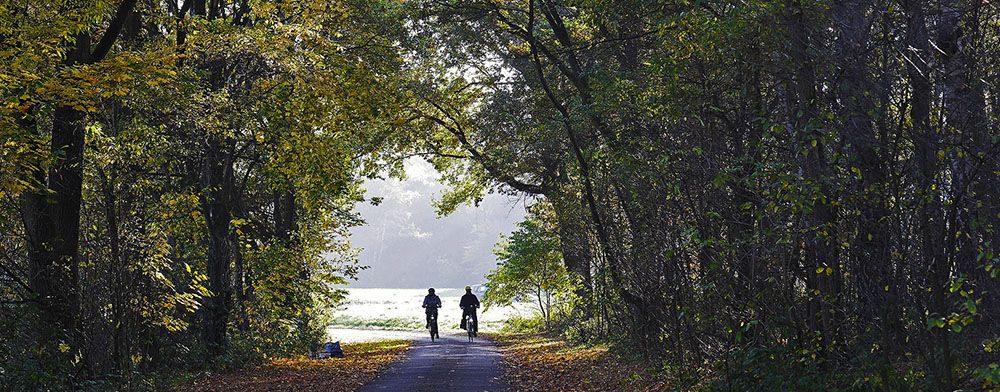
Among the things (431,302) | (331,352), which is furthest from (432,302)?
(331,352)

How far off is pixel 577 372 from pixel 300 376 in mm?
4996

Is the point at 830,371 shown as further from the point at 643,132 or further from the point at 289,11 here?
the point at 289,11

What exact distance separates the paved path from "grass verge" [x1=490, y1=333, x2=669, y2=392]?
1.23ft

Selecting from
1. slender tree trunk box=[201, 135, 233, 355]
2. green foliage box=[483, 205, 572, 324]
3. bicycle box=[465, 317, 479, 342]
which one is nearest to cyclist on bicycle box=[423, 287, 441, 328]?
bicycle box=[465, 317, 479, 342]

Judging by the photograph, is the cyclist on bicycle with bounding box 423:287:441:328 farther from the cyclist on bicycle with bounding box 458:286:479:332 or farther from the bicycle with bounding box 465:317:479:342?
the bicycle with bounding box 465:317:479:342

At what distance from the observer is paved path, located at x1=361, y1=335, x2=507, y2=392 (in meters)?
13.5

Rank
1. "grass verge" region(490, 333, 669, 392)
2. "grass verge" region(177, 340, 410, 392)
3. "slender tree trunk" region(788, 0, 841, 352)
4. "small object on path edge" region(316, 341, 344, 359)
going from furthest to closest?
1. "small object on path edge" region(316, 341, 344, 359)
2. "grass verge" region(177, 340, 410, 392)
3. "grass verge" region(490, 333, 669, 392)
4. "slender tree trunk" region(788, 0, 841, 352)

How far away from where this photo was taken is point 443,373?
51.9 ft

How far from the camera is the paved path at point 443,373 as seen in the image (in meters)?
13.5

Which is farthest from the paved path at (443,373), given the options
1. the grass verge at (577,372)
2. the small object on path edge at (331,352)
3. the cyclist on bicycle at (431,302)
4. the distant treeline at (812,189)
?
the cyclist on bicycle at (431,302)

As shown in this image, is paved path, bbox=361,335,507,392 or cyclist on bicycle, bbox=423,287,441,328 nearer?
paved path, bbox=361,335,507,392

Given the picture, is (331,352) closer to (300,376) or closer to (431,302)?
(431,302)

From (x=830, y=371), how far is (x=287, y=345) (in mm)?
15508

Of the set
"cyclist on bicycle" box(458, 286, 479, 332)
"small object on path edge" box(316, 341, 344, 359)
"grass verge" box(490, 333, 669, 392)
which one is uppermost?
"cyclist on bicycle" box(458, 286, 479, 332)
